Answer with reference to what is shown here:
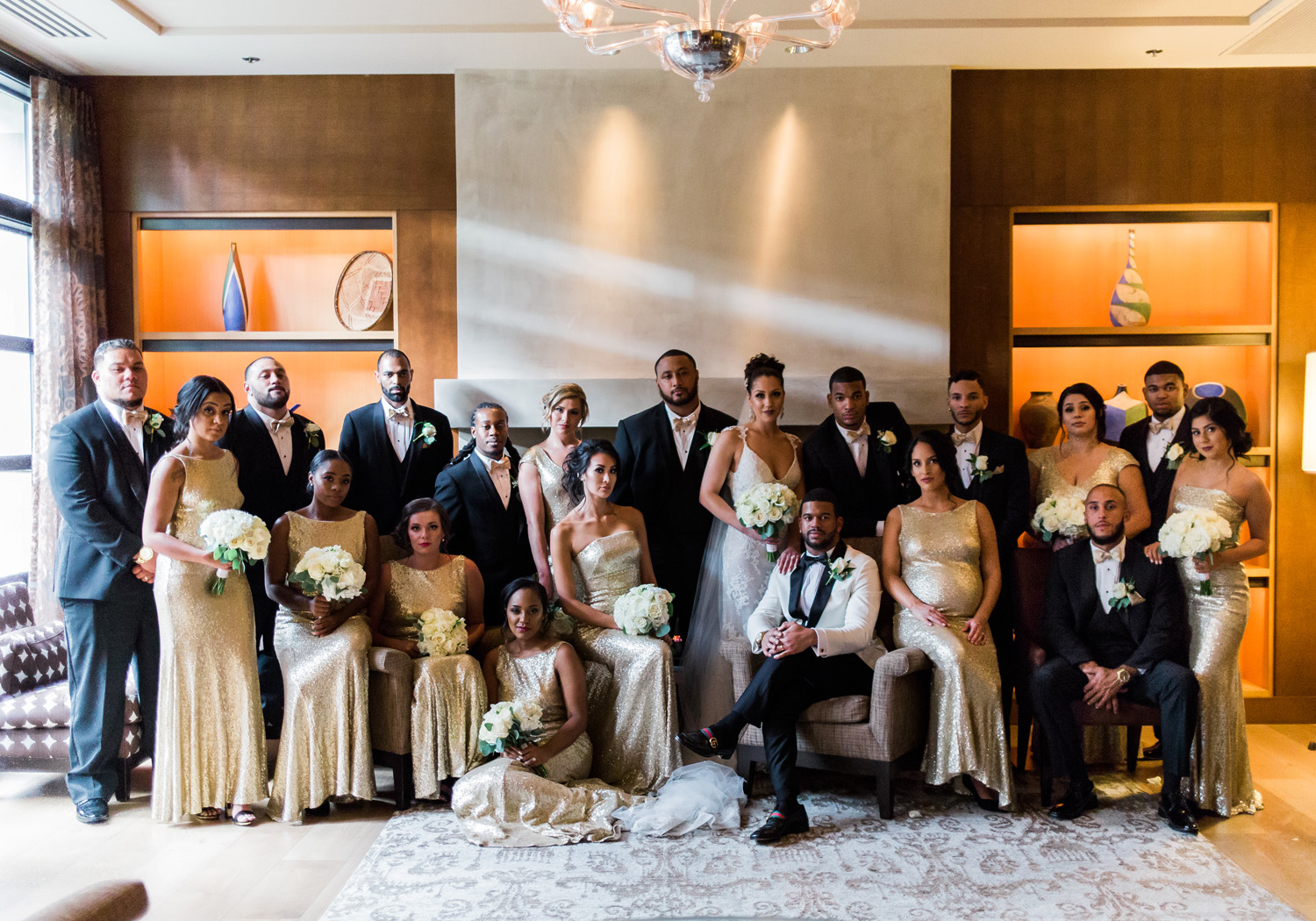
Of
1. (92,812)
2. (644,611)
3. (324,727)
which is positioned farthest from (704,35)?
(92,812)

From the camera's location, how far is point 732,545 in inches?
189

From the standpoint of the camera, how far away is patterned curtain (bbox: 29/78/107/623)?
17.8 ft

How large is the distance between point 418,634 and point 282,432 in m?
1.36

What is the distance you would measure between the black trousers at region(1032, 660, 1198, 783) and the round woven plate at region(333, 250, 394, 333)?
13.6ft

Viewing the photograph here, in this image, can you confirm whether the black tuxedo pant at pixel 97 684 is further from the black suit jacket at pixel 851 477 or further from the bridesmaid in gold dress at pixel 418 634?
the black suit jacket at pixel 851 477

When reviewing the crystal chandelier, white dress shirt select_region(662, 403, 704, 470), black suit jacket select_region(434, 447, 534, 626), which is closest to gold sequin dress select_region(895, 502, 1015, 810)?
white dress shirt select_region(662, 403, 704, 470)

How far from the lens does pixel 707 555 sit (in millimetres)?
4980

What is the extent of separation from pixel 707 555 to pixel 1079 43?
346 centimetres

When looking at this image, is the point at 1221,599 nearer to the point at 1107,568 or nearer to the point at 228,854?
the point at 1107,568

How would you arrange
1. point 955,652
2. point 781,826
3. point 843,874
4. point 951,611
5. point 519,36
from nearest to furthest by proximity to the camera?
point 843,874, point 781,826, point 955,652, point 951,611, point 519,36

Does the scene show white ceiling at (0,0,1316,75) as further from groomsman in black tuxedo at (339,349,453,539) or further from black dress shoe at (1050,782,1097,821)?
black dress shoe at (1050,782,1097,821)

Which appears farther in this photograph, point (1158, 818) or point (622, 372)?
point (622, 372)

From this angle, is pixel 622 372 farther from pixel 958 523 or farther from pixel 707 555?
pixel 958 523

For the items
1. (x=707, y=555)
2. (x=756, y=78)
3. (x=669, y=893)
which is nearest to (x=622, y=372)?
(x=707, y=555)
